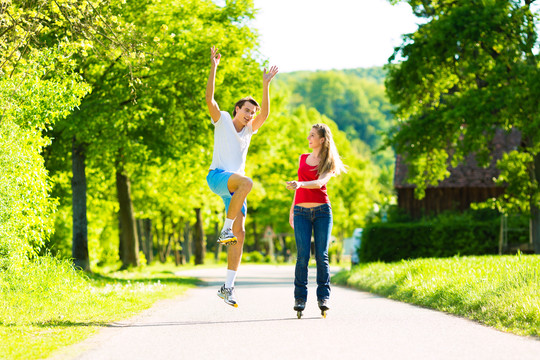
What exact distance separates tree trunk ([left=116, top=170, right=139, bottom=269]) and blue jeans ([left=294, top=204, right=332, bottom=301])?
1850 centimetres

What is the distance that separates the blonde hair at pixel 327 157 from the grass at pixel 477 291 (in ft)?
8.05

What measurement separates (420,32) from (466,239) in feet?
28.9

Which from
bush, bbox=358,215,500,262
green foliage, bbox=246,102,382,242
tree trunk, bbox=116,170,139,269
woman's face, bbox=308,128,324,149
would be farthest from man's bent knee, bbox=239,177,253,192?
green foliage, bbox=246,102,382,242

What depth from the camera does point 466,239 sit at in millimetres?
29484

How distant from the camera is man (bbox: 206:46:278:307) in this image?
818 centimetres

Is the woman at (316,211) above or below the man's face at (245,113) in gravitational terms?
below

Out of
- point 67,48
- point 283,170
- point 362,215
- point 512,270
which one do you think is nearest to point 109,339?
point 67,48

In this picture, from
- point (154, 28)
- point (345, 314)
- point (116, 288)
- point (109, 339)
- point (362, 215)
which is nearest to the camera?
point (109, 339)

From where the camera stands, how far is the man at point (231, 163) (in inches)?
322

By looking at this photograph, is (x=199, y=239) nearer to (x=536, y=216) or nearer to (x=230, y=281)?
(x=536, y=216)

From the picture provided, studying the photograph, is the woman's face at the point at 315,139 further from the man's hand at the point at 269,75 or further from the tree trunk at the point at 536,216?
the tree trunk at the point at 536,216

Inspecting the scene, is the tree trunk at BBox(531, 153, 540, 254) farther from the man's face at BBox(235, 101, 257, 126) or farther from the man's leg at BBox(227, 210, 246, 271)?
the man's face at BBox(235, 101, 257, 126)

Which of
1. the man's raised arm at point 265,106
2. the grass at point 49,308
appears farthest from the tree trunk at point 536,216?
the man's raised arm at point 265,106

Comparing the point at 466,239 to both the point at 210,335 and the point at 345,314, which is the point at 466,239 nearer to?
the point at 345,314
